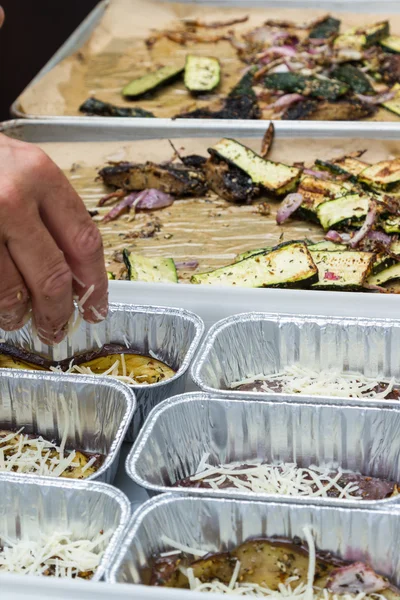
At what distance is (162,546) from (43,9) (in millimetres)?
3971

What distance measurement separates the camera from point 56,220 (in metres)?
1.20

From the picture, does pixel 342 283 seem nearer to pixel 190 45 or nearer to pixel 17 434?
pixel 17 434

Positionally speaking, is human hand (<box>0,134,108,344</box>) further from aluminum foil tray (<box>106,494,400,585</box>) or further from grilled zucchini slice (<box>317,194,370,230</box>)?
grilled zucchini slice (<box>317,194,370,230</box>)

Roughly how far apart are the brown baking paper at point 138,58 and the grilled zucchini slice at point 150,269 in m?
1.23

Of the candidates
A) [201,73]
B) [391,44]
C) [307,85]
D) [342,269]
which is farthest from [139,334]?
[391,44]

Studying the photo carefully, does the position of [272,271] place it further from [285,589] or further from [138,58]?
[138,58]

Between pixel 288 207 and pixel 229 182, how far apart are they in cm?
25

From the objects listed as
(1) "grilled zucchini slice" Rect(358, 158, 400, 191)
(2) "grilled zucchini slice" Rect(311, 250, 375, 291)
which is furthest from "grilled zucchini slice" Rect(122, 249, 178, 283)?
(1) "grilled zucchini slice" Rect(358, 158, 400, 191)

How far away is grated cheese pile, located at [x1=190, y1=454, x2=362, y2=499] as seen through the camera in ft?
4.74

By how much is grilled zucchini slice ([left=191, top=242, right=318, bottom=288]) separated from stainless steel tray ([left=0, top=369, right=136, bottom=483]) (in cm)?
58

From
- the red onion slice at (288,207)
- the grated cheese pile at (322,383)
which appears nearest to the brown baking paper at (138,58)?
the red onion slice at (288,207)

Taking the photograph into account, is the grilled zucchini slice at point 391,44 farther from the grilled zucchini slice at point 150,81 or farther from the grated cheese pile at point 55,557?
the grated cheese pile at point 55,557

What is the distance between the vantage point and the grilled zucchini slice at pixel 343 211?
2.44 m

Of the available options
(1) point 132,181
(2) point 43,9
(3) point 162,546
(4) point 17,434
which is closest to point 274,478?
(3) point 162,546
